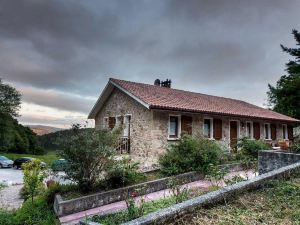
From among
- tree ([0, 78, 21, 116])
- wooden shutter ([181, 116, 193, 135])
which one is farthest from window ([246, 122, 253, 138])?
tree ([0, 78, 21, 116])

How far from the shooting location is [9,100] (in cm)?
5253

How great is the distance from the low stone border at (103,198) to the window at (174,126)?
15.7 feet

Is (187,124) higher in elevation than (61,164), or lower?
higher

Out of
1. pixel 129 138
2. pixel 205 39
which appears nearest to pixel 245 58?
pixel 205 39

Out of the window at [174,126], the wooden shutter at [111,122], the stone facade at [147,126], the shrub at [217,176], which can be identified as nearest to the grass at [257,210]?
the shrub at [217,176]

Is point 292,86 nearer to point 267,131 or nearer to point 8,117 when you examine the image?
point 267,131

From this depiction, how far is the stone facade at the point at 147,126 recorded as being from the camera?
16141 mm

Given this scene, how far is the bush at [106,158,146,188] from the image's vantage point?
11.6 meters

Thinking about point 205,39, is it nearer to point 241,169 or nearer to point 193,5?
point 193,5

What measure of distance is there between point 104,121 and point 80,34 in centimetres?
803

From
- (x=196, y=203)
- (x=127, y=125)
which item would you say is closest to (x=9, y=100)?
(x=127, y=125)

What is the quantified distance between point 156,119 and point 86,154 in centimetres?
611

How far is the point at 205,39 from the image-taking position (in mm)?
17344

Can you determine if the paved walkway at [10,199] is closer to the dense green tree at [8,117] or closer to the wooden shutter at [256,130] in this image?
the wooden shutter at [256,130]
